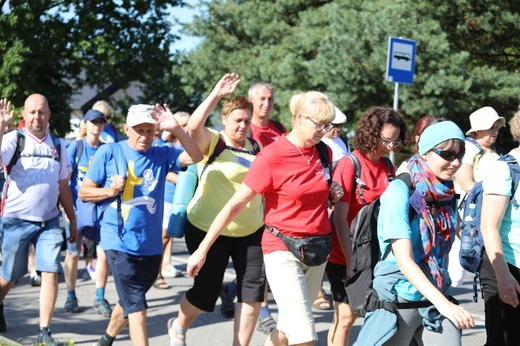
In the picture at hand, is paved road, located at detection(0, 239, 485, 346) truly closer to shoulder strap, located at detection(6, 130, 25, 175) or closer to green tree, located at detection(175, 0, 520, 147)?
shoulder strap, located at detection(6, 130, 25, 175)

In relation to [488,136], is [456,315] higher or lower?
lower

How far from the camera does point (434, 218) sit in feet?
14.7

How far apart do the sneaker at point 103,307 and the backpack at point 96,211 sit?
2.72ft

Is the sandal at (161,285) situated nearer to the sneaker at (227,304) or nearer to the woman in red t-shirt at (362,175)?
the sneaker at (227,304)

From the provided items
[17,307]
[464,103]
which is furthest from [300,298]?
[464,103]

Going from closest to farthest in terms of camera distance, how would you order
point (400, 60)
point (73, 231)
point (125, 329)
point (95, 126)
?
point (73, 231) → point (125, 329) → point (95, 126) → point (400, 60)

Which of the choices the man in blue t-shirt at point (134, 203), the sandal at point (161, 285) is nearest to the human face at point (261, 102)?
the man in blue t-shirt at point (134, 203)

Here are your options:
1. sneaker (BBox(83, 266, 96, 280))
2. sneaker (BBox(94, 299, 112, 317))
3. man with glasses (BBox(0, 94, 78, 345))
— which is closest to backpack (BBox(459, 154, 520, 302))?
man with glasses (BBox(0, 94, 78, 345))

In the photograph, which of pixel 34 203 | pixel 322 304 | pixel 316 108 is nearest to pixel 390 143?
pixel 316 108

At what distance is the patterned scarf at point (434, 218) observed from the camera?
175 inches

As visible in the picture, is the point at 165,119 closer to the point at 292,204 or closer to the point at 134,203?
the point at 134,203

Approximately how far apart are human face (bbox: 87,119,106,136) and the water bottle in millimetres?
5092

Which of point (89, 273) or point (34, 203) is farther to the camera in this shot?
point (89, 273)

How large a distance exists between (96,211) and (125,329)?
4.76 ft
